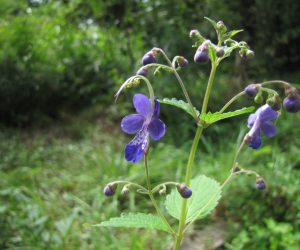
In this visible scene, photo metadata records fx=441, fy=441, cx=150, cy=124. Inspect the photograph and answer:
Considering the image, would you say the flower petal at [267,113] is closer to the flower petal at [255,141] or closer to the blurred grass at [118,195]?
the flower petal at [255,141]

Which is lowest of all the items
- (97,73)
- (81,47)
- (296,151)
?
(296,151)

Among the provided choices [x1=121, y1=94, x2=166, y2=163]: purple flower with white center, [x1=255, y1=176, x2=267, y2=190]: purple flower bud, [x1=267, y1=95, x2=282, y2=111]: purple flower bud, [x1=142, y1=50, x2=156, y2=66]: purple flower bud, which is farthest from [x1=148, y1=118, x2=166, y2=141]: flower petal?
[x1=255, y1=176, x2=267, y2=190]: purple flower bud

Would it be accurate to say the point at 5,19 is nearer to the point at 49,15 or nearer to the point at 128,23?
the point at 49,15

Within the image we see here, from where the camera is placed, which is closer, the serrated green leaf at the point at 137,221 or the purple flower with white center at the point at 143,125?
the purple flower with white center at the point at 143,125

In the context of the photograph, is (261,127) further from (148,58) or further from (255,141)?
(148,58)

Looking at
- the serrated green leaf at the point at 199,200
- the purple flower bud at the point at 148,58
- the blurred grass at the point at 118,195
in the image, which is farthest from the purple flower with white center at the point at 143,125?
the blurred grass at the point at 118,195

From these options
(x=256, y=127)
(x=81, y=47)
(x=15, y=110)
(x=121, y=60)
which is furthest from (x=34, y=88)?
(x=256, y=127)

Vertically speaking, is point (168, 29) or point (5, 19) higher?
point (5, 19)
